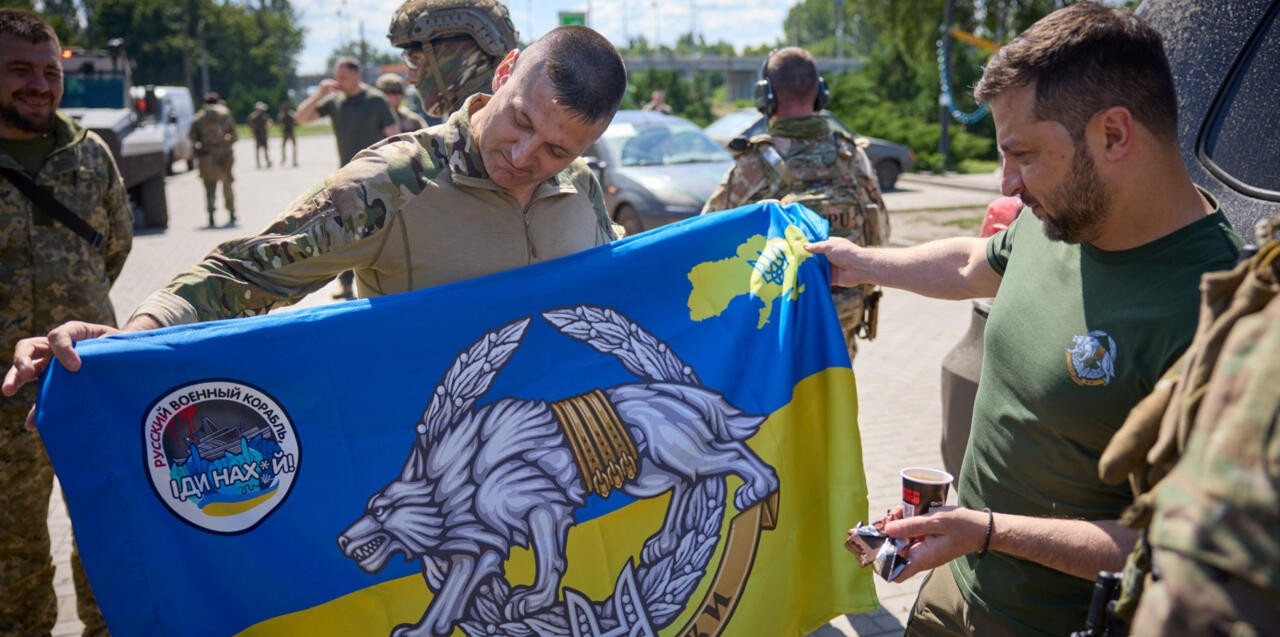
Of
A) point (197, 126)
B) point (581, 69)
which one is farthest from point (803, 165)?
point (197, 126)

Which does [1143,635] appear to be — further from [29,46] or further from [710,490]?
[29,46]

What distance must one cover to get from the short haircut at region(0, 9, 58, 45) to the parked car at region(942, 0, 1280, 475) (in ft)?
13.5

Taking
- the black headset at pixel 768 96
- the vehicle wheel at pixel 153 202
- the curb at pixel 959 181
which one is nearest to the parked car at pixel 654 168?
the black headset at pixel 768 96

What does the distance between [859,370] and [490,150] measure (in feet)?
19.4

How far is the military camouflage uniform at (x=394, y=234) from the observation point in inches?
98.6

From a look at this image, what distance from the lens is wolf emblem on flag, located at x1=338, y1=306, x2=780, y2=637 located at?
2.54m

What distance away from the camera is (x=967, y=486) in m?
2.48

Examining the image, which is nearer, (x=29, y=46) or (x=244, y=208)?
(x=29, y=46)

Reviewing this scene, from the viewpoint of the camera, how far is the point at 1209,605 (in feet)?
3.74

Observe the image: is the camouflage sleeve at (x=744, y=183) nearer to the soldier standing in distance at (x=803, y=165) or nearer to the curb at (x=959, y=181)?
the soldier standing in distance at (x=803, y=165)

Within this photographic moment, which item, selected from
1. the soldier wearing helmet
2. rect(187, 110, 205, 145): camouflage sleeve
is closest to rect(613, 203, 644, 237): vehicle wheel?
the soldier wearing helmet

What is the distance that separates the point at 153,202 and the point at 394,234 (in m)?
16.1

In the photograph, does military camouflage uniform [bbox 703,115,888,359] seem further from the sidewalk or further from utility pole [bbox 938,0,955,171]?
utility pole [bbox 938,0,955,171]

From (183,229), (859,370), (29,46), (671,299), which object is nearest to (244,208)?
(183,229)
